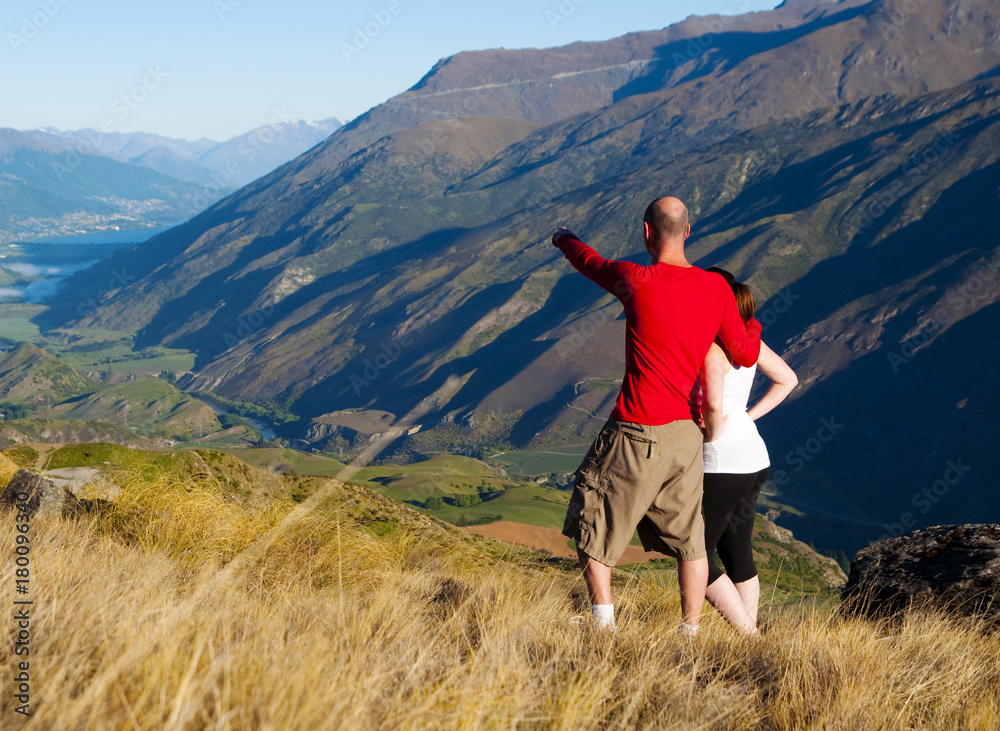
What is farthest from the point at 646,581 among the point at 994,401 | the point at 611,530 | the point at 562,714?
the point at 994,401

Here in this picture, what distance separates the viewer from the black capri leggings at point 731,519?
561cm

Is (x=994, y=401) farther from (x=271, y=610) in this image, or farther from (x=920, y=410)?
(x=271, y=610)

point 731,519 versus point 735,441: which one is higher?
point 735,441

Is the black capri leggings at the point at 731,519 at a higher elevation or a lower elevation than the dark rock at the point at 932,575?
higher

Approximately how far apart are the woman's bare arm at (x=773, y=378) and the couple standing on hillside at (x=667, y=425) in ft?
1.10

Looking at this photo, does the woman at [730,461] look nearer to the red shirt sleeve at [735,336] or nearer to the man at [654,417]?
the red shirt sleeve at [735,336]

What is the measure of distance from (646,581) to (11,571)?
5.45 meters

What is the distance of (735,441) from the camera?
5.63 meters

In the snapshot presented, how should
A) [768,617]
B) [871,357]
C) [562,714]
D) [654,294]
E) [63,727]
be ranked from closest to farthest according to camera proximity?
[63,727]
[562,714]
[654,294]
[768,617]
[871,357]

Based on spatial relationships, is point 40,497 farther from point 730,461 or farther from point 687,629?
point 730,461

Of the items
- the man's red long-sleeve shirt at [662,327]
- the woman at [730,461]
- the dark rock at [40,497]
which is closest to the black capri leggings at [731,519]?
the woman at [730,461]

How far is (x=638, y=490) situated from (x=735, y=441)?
99cm

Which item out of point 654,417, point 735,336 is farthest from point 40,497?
point 735,336

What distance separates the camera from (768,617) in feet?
21.2
